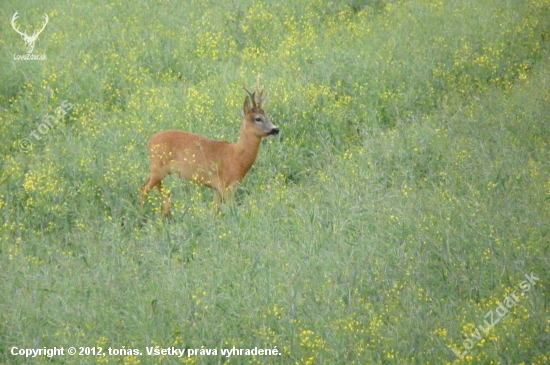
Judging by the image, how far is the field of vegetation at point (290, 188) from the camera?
692cm

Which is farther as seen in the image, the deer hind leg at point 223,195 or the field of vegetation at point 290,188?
Answer: the deer hind leg at point 223,195

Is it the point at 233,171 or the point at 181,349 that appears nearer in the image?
the point at 181,349

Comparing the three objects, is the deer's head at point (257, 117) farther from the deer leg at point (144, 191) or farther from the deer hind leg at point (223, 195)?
the deer leg at point (144, 191)

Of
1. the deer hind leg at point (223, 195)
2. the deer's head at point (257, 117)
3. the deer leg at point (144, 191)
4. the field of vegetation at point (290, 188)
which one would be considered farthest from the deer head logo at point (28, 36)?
the deer hind leg at point (223, 195)

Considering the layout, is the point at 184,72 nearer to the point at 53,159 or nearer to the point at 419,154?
the point at 53,159

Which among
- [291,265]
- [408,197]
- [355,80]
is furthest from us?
[355,80]

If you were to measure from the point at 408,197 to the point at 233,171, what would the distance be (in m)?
2.17

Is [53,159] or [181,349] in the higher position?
[53,159]

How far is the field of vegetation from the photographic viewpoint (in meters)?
6.92

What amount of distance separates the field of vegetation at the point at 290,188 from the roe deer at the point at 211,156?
1.00ft

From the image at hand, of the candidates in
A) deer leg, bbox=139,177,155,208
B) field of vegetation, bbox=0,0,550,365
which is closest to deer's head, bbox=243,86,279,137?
field of vegetation, bbox=0,0,550,365

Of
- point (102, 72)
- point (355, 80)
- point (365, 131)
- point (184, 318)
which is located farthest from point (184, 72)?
point (184, 318)

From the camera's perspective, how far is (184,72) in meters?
13.5

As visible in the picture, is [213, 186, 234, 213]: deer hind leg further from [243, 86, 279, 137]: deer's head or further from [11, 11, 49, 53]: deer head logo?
[11, 11, 49, 53]: deer head logo
